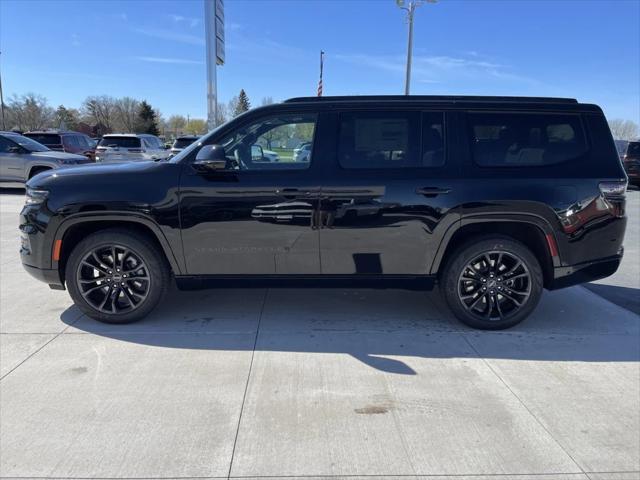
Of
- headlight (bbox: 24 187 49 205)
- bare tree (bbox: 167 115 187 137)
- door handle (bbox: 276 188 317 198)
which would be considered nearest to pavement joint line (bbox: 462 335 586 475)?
door handle (bbox: 276 188 317 198)

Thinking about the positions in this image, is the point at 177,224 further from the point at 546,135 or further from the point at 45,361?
the point at 546,135

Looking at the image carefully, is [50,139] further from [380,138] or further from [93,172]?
[380,138]

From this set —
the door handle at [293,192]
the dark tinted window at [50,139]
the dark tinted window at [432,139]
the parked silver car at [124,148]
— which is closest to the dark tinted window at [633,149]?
the parked silver car at [124,148]

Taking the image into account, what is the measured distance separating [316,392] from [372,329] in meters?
1.15

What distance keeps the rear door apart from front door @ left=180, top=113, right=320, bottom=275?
0.19 meters

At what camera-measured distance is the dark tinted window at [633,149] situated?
727 inches

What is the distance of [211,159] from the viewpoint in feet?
12.2

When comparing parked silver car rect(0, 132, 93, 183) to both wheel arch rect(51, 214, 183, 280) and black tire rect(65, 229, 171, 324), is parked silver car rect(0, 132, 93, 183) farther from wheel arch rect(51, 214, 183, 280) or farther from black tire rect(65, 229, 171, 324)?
black tire rect(65, 229, 171, 324)

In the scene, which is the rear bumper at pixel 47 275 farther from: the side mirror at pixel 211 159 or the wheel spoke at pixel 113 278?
the side mirror at pixel 211 159

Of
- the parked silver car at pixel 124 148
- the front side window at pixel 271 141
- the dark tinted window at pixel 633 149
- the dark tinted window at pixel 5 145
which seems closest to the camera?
the front side window at pixel 271 141

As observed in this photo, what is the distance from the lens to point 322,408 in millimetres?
2969

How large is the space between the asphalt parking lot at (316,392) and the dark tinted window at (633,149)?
667 inches

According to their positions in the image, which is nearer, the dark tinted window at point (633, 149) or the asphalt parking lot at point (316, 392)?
the asphalt parking lot at point (316, 392)

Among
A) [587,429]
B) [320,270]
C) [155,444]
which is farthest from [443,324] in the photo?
[155,444]
